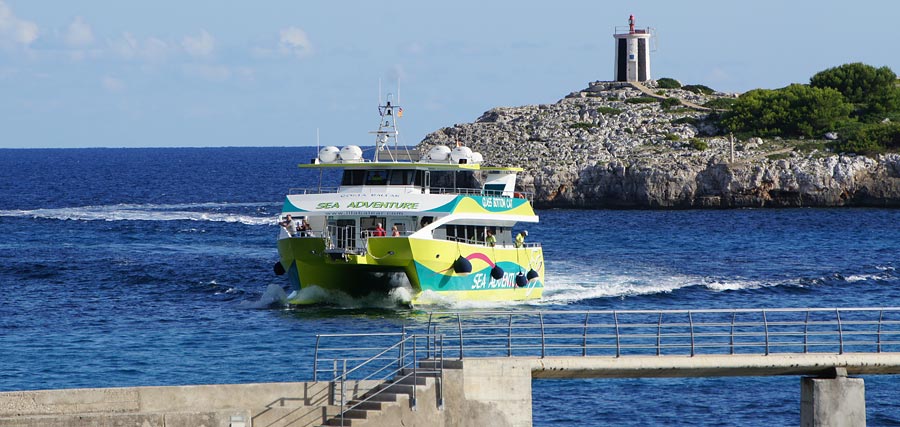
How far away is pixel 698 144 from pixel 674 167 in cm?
997

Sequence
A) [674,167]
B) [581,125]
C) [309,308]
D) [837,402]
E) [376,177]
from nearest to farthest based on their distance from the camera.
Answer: [837,402]
[309,308]
[376,177]
[674,167]
[581,125]

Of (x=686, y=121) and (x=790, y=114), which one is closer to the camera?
(x=790, y=114)

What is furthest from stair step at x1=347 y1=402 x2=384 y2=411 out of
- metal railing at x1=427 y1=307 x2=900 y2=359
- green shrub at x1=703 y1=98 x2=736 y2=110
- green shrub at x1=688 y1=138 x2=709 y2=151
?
green shrub at x1=703 y1=98 x2=736 y2=110

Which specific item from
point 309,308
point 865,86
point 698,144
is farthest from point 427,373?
point 865,86

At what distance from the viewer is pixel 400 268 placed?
4475 centimetres

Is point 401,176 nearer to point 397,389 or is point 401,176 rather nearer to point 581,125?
point 397,389

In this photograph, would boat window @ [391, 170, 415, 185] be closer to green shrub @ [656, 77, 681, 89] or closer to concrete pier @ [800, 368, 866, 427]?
concrete pier @ [800, 368, 866, 427]

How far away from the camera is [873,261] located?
65.8 metres

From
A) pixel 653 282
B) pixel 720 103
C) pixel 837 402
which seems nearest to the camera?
pixel 837 402

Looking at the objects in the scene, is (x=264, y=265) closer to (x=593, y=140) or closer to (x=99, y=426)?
(x=99, y=426)

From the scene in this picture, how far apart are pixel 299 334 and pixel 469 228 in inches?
362

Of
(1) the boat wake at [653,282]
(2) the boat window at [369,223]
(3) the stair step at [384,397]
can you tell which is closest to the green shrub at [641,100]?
(1) the boat wake at [653,282]

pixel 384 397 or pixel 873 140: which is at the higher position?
pixel 873 140

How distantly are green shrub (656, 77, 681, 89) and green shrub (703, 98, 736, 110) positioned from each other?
24.1 feet
